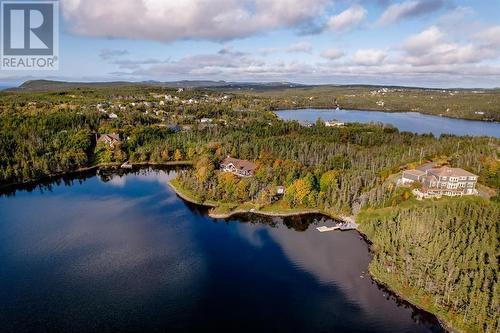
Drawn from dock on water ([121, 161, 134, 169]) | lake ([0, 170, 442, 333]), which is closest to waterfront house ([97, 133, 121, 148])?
dock on water ([121, 161, 134, 169])

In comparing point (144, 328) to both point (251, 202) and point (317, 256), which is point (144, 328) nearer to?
point (317, 256)

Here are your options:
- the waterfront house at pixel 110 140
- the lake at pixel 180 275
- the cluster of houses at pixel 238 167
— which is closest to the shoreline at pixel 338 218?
the lake at pixel 180 275

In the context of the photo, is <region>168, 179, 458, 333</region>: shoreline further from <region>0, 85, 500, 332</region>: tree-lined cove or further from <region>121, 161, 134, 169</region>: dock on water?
<region>121, 161, 134, 169</region>: dock on water

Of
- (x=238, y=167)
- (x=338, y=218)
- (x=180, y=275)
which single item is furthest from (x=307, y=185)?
(x=180, y=275)

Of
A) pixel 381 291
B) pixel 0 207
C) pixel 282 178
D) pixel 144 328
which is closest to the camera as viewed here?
pixel 144 328

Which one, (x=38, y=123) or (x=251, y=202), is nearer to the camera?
(x=251, y=202)

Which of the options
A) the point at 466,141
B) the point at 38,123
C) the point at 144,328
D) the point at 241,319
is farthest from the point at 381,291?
the point at 38,123

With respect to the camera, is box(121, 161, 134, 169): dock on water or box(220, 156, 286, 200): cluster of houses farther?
box(121, 161, 134, 169): dock on water
